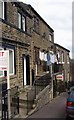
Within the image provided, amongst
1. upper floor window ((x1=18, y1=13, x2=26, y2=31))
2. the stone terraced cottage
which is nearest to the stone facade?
the stone terraced cottage

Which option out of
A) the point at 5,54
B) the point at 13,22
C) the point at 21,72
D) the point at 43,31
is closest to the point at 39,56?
the point at 43,31

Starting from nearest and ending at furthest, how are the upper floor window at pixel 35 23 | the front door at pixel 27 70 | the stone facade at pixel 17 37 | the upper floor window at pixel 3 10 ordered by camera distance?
the upper floor window at pixel 3 10 < the stone facade at pixel 17 37 < the front door at pixel 27 70 < the upper floor window at pixel 35 23

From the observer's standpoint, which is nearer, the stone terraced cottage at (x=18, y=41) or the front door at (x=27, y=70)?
the stone terraced cottage at (x=18, y=41)

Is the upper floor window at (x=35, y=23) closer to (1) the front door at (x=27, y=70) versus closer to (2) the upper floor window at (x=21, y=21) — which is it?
(1) the front door at (x=27, y=70)

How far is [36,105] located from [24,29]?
7051 millimetres

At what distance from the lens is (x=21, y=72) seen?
19.7 meters

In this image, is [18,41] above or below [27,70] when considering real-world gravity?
above

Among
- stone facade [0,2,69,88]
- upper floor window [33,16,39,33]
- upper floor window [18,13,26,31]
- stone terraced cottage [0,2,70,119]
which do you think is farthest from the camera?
upper floor window [33,16,39,33]

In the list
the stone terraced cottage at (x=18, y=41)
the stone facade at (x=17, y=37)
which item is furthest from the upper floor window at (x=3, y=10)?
the stone facade at (x=17, y=37)

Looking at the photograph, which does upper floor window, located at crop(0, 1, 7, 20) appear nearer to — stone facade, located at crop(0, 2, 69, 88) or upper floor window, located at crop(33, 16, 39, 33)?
stone facade, located at crop(0, 2, 69, 88)

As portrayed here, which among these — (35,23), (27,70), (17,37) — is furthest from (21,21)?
(35,23)

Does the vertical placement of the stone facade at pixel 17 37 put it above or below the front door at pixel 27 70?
above

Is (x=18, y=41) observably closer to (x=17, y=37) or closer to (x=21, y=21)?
(x=17, y=37)

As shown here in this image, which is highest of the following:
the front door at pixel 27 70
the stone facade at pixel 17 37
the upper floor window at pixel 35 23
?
the upper floor window at pixel 35 23
